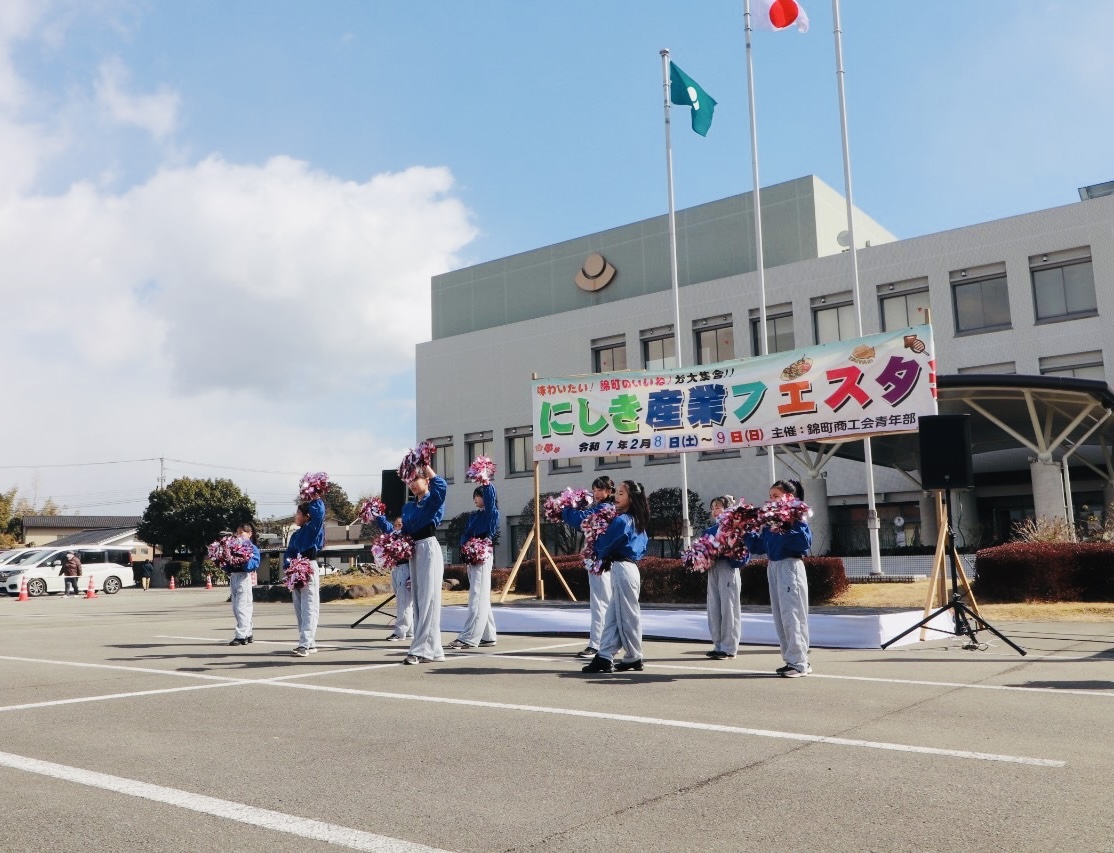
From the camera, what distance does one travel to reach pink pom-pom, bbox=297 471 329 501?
39.9ft

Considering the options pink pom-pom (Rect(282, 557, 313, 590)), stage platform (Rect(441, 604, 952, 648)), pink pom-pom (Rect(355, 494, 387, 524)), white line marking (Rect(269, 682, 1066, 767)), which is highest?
pink pom-pom (Rect(355, 494, 387, 524))

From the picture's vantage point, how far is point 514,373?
43500 mm

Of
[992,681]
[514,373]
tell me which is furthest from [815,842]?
[514,373]

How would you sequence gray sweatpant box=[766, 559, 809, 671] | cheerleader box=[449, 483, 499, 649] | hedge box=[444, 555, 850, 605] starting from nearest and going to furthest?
gray sweatpant box=[766, 559, 809, 671] → cheerleader box=[449, 483, 499, 649] → hedge box=[444, 555, 850, 605]

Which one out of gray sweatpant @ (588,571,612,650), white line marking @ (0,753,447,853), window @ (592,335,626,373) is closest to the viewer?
white line marking @ (0,753,447,853)

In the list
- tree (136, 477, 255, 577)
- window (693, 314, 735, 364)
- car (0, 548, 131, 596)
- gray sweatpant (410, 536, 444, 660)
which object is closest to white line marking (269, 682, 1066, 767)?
gray sweatpant (410, 536, 444, 660)

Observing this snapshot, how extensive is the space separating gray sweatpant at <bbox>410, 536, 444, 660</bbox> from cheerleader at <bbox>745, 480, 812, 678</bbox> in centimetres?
355

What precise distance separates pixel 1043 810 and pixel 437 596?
6888mm

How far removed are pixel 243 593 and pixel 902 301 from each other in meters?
26.9

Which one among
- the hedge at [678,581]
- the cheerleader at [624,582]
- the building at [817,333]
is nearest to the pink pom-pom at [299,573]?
the cheerleader at [624,582]

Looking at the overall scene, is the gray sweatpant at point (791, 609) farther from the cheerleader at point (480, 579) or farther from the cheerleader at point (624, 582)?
the cheerleader at point (480, 579)

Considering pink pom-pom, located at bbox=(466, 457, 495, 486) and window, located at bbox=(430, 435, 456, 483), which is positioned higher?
window, located at bbox=(430, 435, 456, 483)

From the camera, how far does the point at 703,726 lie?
6.62 meters

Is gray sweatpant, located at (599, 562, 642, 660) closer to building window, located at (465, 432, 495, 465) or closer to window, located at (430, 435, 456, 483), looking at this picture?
building window, located at (465, 432, 495, 465)
